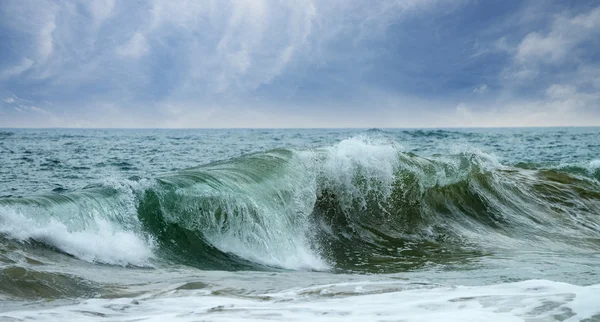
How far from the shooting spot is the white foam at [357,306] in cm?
A: 322

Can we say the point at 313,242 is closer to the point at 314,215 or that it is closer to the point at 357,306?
the point at 314,215

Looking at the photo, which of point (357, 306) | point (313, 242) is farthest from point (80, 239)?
point (357, 306)

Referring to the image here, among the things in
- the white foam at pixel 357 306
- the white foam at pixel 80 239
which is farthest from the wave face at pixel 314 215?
the white foam at pixel 357 306

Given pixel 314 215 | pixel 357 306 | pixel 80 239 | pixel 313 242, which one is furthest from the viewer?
pixel 314 215

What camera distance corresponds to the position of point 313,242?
7.11 metres

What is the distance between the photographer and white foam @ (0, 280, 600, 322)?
3221 millimetres

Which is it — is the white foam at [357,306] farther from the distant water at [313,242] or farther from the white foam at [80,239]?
the white foam at [80,239]

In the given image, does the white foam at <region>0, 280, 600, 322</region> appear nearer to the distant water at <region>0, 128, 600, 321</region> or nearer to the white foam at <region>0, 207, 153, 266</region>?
the distant water at <region>0, 128, 600, 321</region>

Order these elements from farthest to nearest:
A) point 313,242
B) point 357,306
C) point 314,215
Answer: point 314,215, point 313,242, point 357,306

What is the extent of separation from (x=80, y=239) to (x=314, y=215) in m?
3.30

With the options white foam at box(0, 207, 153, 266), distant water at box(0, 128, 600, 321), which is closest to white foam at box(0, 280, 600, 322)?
distant water at box(0, 128, 600, 321)

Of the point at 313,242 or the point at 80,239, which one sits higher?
the point at 80,239

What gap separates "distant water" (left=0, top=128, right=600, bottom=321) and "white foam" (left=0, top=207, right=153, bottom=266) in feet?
0.06

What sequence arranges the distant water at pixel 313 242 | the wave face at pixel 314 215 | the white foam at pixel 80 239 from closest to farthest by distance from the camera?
the distant water at pixel 313 242 < the white foam at pixel 80 239 < the wave face at pixel 314 215
